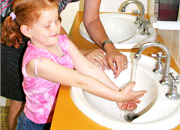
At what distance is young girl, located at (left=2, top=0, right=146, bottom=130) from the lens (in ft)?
3.87

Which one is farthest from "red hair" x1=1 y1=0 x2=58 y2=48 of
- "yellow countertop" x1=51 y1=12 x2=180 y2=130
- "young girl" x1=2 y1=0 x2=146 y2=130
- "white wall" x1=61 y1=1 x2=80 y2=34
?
"white wall" x1=61 y1=1 x2=80 y2=34

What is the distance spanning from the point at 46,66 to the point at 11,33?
0.90 feet

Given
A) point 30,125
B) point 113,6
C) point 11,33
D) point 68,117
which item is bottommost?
point 30,125

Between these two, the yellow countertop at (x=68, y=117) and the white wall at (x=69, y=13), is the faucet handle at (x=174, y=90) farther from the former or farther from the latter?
the white wall at (x=69, y=13)

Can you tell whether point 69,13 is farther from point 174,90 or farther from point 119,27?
point 174,90

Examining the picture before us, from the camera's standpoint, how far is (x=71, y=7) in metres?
2.30

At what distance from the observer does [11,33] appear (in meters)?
1.33

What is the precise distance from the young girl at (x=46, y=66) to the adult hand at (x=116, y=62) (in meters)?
0.07

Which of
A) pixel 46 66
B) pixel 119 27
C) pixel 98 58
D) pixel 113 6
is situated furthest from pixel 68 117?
pixel 113 6

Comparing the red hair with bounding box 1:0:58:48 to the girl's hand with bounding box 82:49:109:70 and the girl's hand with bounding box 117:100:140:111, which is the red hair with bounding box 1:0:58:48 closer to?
the girl's hand with bounding box 82:49:109:70

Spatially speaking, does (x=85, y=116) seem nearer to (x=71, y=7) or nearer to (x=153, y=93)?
(x=153, y=93)

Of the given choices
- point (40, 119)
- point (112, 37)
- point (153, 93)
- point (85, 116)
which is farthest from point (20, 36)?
point (112, 37)

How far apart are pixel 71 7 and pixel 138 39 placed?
768 mm

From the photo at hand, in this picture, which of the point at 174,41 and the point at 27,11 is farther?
the point at 174,41
